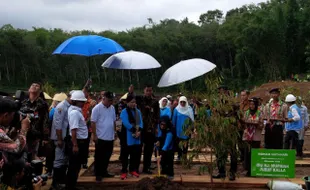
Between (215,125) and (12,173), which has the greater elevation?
(215,125)

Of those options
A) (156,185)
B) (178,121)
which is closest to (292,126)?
(178,121)

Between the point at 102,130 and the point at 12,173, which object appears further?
the point at 102,130

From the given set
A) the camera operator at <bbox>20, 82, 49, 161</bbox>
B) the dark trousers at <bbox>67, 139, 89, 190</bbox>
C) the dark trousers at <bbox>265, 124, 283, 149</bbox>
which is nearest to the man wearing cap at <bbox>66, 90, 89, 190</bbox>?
the dark trousers at <bbox>67, 139, 89, 190</bbox>

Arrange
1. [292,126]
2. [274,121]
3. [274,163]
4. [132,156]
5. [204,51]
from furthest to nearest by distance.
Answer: [204,51] < [292,126] < [274,121] < [132,156] < [274,163]

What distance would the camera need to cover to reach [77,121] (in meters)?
5.68

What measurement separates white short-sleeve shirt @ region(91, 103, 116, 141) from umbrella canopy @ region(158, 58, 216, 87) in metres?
1.10

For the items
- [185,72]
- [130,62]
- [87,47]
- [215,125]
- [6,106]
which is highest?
[87,47]

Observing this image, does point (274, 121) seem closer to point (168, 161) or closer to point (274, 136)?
point (274, 136)

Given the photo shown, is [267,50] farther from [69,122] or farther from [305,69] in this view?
[69,122]

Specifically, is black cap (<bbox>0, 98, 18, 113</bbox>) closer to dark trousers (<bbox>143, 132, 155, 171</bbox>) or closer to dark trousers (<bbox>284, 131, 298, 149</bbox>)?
dark trousers (<bbox>143, 132, 155, 171</bbox>)

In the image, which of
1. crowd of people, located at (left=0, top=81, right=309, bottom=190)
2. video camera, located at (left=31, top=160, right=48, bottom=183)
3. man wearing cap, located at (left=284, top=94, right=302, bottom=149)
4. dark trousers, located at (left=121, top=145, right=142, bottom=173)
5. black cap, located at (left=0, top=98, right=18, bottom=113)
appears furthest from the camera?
man wearing cap, located at (left=284, top=94, right=302, bottom=149)

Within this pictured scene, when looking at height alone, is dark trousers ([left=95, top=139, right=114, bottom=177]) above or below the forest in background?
below

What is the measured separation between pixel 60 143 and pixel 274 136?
3921 millimetres

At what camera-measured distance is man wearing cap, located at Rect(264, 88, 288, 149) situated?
23.6 feet
